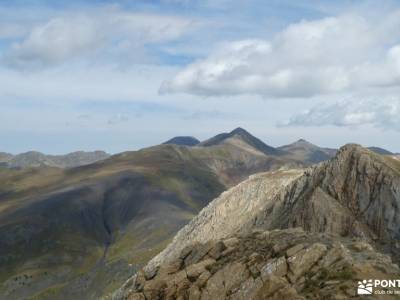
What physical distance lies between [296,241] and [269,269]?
650cm

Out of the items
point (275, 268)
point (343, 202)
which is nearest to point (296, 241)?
point (275, 268)

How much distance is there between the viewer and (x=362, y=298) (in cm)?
4012

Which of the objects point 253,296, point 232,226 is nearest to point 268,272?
point 253,296

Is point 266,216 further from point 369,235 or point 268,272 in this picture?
point 268,272

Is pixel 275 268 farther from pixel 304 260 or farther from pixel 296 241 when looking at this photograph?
pixel 296 241

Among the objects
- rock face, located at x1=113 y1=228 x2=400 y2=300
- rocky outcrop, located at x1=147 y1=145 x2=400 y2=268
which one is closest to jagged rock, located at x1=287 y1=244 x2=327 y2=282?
rock face, located at x1=113 y1=228 x2=400 y2=300

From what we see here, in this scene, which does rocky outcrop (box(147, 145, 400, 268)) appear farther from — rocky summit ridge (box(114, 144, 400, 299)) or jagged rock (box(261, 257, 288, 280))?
jagged rock (box(261, 257, 288, 280))

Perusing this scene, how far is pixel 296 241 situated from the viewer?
54062 millimetres

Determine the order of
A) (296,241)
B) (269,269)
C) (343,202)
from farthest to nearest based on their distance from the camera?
1. (343,202)
2. (296,241)
3. (269,269)

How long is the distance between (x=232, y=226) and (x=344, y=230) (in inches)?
1247

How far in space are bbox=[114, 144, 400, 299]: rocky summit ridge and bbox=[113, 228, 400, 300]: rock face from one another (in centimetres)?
9

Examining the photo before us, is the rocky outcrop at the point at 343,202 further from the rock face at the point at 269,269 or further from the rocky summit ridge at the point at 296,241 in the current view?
the rock face at the point at 269,269

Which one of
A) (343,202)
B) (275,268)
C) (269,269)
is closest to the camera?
(275,268)

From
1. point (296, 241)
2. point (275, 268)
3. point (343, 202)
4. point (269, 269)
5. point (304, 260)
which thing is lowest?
point (343, 202)
